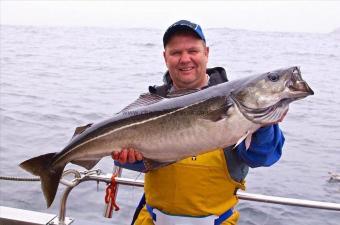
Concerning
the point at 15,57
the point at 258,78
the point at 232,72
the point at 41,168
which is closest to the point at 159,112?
the point at 258,78

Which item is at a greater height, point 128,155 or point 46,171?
point 128,155

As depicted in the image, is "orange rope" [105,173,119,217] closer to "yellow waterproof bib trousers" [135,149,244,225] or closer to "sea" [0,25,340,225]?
"sea" [0,25,340,225]

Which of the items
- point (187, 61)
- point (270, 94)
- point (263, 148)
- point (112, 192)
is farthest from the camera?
point (112, 192)

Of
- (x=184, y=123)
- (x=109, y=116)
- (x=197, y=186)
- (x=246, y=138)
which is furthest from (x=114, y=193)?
(x=246, y=138)

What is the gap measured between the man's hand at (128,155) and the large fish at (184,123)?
37 millimetres

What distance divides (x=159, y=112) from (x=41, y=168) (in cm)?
112

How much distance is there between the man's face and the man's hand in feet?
3.70

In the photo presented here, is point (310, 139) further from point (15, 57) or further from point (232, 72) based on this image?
point (15, 57)

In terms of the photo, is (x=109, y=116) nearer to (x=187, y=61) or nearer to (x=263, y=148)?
(x=187, y=61)

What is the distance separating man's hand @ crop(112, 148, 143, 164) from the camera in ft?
11.7

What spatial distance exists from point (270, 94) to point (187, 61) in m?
1.46

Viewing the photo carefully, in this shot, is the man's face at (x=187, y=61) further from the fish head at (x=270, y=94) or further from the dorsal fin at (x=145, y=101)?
the fish head at (x=270, y=94)

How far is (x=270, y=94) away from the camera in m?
3.07

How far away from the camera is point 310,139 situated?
1204 cm
